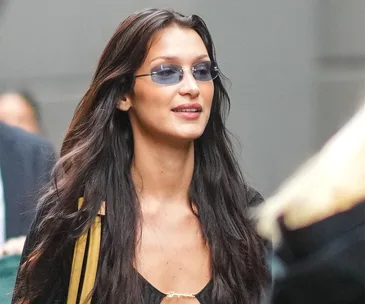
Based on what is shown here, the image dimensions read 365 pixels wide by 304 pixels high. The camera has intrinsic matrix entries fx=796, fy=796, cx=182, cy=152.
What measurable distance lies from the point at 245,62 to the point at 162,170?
3689 millimetres

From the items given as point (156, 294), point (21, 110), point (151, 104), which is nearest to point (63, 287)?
point (156, 294)

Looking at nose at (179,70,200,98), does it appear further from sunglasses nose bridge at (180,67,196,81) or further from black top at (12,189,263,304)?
black top at (12,189,263,304)

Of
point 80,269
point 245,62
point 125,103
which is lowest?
point 245,62

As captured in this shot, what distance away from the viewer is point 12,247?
10.00 feet

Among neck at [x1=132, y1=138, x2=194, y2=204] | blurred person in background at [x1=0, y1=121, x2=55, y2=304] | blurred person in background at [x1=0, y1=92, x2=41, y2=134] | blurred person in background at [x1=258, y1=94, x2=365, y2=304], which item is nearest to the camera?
blurred person in background at [x1=258, y1=94, x2=365, y2=304]

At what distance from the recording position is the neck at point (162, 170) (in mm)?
2555

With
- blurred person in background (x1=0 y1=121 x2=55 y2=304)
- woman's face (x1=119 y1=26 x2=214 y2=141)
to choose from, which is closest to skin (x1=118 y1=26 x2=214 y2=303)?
woman's face (x1=119 y1=26 x2=214 y2=141)

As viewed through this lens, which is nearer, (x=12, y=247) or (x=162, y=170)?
(x=162, y=170)

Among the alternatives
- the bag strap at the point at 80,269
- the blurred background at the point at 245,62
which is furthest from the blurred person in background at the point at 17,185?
the blurred background at the point at 245,62

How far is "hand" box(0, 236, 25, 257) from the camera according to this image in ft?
9.89

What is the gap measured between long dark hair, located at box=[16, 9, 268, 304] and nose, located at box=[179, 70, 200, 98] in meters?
0.17

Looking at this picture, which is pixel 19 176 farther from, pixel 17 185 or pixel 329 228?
pixel 329 228

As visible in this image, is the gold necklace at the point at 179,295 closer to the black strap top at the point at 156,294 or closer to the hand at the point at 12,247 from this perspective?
the black strap top at the point at 156,294

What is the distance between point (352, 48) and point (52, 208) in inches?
139
